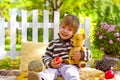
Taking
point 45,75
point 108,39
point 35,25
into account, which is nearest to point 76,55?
point 45,75

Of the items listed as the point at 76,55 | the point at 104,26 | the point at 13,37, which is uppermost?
the point at 104,26

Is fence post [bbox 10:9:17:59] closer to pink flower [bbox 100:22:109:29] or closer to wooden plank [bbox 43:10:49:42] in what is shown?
wooden plank [bbox 43:10:49:42]

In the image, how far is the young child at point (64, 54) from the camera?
107 inches

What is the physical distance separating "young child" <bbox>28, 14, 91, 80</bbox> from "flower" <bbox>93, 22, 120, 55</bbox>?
1.17 meters

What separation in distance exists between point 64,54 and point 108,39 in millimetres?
1303

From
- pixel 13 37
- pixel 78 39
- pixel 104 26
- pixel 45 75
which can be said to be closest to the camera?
pixel 45 75

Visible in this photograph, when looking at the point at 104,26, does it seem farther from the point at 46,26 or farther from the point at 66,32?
the point at 66,32

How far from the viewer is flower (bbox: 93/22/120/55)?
159 inches

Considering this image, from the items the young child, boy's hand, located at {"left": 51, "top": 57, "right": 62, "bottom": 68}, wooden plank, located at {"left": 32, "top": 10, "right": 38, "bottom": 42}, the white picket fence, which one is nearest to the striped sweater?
the young child

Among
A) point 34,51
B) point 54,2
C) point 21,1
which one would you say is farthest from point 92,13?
point 34,51

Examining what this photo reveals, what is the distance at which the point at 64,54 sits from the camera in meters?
2.92

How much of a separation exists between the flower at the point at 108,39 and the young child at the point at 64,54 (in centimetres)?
117

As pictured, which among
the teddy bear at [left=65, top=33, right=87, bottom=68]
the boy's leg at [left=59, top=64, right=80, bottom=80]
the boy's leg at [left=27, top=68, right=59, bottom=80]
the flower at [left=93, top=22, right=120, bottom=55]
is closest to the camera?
the boy's leg at [left=27, top=68, right=59, bottom=80]

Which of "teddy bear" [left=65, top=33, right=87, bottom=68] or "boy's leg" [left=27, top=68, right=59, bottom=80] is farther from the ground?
"teddy bear" [left=65, top=33, right=87, bottom=68]
